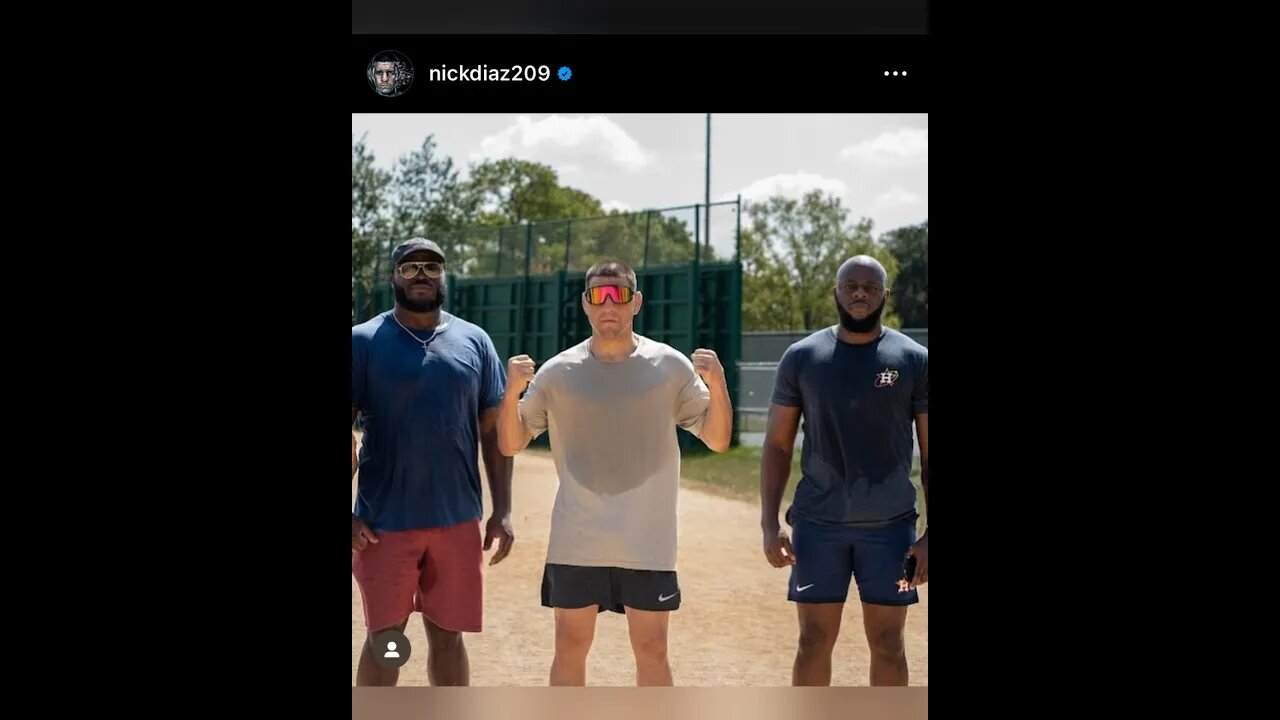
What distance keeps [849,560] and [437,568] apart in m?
1.18

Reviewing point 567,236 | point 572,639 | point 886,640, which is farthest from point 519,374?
point 567,236

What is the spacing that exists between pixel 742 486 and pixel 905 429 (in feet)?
22.5

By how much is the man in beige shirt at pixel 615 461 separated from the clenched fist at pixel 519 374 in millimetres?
77

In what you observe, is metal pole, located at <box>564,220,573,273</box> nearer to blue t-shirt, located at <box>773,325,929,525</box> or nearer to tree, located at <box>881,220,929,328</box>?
tree, located at <box>881,220,929,328</box>

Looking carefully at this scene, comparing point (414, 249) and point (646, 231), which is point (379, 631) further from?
point (646, 231)

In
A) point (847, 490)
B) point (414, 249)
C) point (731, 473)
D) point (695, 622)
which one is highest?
point (414, 249)

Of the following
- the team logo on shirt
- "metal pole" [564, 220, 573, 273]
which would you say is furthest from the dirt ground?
"metal pole" [564, 220, 573, 273]

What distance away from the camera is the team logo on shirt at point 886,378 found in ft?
11.2

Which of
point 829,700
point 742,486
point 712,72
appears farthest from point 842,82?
point 742,486

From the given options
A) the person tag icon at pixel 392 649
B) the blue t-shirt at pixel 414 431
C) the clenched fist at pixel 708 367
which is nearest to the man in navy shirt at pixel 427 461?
the blue t-shirt at pixel 414 431

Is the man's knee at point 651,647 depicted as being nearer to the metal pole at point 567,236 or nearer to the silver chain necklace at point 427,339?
the silver chain necklace at point 427,339

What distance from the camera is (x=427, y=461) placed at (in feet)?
10.4
